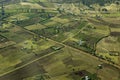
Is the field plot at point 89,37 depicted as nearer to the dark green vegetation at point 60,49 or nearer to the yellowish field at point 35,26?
the dark green vegetation at point 60,49

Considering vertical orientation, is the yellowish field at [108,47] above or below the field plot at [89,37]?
below

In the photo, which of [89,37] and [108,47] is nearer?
[108,47]

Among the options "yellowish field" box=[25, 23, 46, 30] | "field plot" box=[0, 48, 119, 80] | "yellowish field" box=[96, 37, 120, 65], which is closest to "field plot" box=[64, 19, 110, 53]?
"yellowish field" box=[96, 37, 120, 65]

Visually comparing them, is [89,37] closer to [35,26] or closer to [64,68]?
[64,68]

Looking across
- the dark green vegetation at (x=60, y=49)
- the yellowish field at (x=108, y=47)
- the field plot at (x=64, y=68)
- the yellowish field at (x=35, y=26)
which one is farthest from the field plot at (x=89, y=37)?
the yellowish field at (x=35, y=26)

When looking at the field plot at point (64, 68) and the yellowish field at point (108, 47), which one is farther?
the yellowish field at point (108, 47)

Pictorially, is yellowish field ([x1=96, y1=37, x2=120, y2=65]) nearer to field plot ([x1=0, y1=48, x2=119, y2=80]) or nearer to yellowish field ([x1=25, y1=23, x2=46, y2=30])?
field plot ([x1=0, y1=48, x2=119, y2=80])

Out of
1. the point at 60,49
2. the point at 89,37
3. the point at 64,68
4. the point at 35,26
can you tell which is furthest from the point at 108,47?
the point at 35,26

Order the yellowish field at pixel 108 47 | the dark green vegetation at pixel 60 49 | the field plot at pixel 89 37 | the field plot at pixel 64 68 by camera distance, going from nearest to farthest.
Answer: the field plot at pixel 64 68 < the dark green vegetation at pixel 60 49 < the yellowish field at pixel 108 47 < the field plot at pixel 89 37

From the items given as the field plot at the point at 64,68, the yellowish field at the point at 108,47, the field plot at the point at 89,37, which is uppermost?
the field plot at the point at 89,37
